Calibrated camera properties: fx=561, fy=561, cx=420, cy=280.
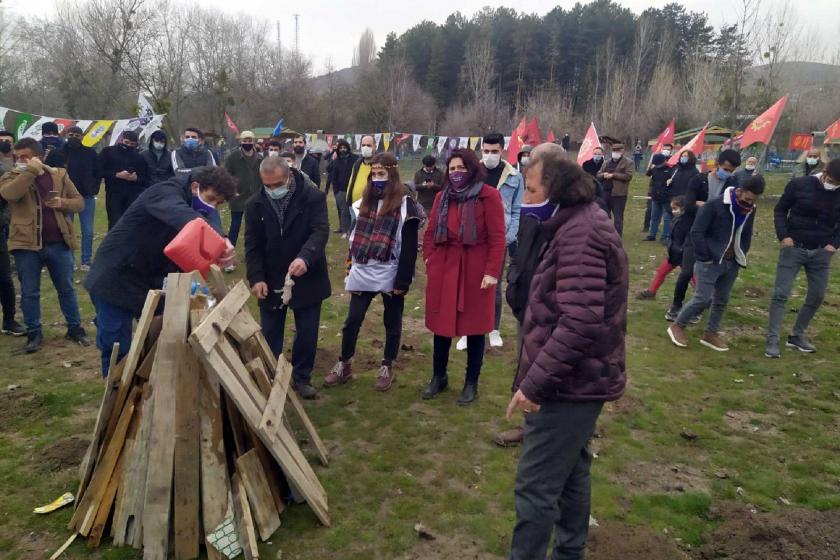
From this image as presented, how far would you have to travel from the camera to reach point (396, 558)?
123 inches

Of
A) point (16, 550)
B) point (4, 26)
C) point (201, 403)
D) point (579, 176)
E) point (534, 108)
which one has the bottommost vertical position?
point (16, 550)

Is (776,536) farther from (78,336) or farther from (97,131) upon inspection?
(97,131)

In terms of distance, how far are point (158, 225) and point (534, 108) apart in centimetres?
4277

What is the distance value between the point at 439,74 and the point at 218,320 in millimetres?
58247

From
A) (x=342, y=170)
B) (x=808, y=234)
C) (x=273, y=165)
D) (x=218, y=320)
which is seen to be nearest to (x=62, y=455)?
(x=218, y=320)

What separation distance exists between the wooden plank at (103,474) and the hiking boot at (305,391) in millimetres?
1948

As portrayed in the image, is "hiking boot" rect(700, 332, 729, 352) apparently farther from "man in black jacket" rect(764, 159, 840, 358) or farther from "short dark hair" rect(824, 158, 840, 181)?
"short dark hair" rect(824, 158, 840, 181)

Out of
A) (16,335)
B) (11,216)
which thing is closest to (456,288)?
(11,216)

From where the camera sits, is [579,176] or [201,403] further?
→ [201,403]

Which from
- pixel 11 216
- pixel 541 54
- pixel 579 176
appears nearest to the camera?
pixel 579 176

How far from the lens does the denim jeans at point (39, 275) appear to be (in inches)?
229

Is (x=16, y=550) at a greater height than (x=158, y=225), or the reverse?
(x=158, y=225)

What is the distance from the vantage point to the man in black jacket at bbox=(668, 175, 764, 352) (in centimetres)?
614

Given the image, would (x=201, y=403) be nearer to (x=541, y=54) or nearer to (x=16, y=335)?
(x=16, y=335)
